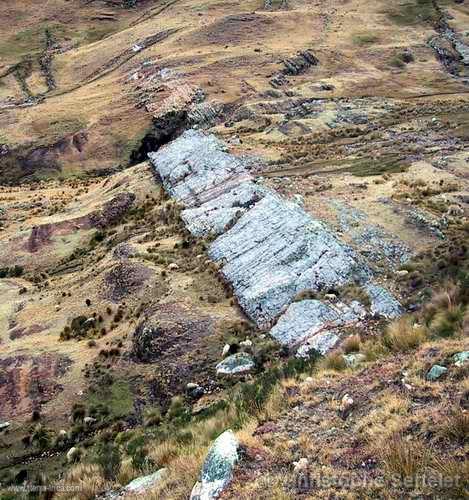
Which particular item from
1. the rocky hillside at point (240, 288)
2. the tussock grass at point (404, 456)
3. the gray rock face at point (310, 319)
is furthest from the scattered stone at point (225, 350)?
the tussock grass at point (404, 456)

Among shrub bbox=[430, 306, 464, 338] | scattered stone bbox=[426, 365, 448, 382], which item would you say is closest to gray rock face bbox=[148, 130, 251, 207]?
shrub bbox=[430, 306, 464, 338]

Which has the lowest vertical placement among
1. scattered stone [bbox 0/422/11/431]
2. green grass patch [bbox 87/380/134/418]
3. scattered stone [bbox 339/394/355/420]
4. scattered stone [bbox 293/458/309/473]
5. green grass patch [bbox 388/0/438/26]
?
green grass patch [bbox 388/0/438/26]

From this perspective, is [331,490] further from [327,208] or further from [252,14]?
[252,14]

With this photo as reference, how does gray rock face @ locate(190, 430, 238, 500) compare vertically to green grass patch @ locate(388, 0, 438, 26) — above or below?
above

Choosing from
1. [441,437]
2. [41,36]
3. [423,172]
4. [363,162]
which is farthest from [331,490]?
[41,36]

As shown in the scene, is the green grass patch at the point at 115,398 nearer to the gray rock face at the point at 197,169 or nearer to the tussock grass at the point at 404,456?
the tussock grass at the point at 404,456

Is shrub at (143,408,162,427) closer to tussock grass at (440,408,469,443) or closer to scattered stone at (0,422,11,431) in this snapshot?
scattered stone at (0,422,11,431)
